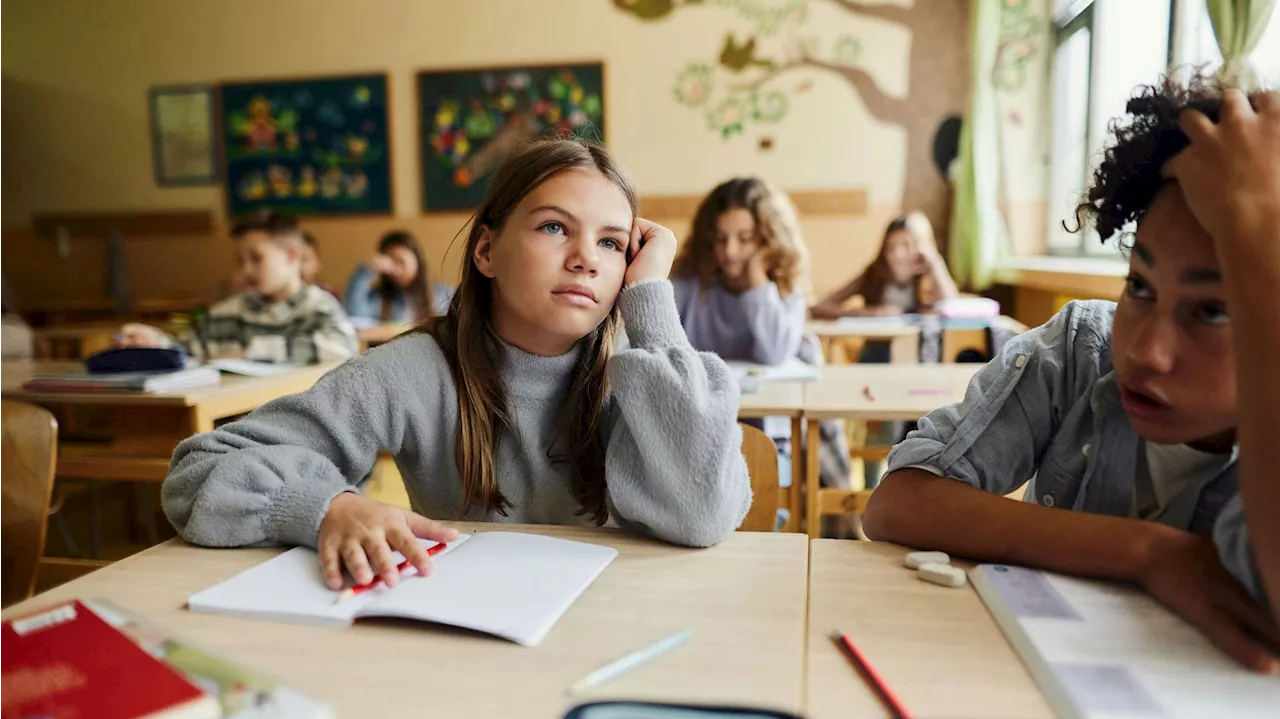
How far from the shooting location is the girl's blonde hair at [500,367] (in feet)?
3.63

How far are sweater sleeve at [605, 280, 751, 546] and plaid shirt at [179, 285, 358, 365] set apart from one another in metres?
2.00

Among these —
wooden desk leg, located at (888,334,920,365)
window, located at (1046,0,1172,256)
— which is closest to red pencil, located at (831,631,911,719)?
wooden desk leg, located at (888,334,920,365)

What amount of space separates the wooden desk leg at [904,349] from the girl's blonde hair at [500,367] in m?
2.20

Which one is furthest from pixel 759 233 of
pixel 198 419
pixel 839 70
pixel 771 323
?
pixel 839 70

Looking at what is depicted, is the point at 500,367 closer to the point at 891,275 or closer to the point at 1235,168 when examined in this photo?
the point at 1235,168

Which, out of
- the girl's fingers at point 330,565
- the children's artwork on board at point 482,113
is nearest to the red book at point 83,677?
the girl's fingers at point 330,565

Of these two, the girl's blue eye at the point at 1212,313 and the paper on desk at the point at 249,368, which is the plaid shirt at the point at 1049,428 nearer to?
the girl's blue eye at the point at 1212,313

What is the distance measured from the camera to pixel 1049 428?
919mm

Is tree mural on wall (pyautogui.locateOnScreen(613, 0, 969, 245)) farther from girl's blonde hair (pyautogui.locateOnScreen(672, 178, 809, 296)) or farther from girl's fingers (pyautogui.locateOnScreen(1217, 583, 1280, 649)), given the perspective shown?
girl's fingers (pyautogui.locateOnScreen(1217, 583, 1280, 649))

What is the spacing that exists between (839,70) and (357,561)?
4652 millimetres

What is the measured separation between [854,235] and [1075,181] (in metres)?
1.20

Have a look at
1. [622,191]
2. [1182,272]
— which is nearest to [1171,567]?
[1182,272]

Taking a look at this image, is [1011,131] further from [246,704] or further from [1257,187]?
[246,704]

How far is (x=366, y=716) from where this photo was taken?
1.78 ft
